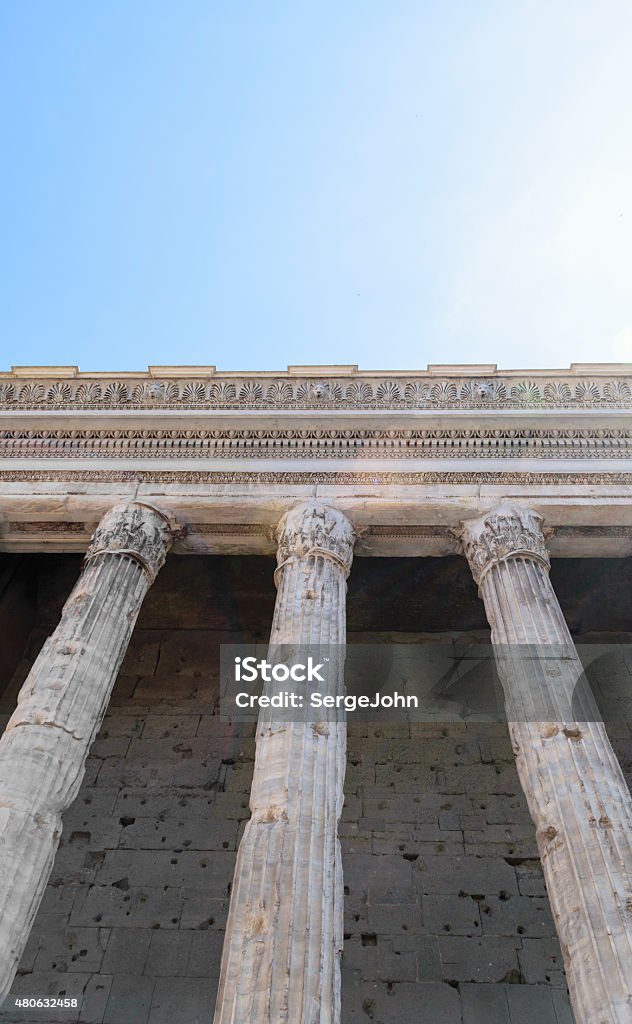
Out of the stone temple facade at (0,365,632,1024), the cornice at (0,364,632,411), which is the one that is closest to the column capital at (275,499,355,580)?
the stone temple facade at (0,365,632,1024)

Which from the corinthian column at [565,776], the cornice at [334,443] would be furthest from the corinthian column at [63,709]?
the corinthian column at [565,776]

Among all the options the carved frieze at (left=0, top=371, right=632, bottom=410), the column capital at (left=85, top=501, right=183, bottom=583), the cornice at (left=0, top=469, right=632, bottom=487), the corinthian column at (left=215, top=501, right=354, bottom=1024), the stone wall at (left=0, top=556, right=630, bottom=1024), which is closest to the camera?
the corinthian column at (left=215, top=501, right=354, bottom=1024)

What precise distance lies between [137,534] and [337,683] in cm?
283

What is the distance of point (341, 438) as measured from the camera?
9.15 meters

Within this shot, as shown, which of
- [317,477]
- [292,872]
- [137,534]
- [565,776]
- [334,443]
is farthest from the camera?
[334,443]

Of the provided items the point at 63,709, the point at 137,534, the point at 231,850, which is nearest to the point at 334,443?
the point at 137,534

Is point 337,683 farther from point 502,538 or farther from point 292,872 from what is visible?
point 502,538

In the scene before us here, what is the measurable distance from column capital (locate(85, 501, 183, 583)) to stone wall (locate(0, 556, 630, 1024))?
2943 millimetres

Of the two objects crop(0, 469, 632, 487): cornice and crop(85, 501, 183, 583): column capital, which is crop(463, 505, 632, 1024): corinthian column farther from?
crop(85, 501, 183, 583): column capital

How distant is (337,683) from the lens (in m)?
6.44

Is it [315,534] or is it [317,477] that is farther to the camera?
[317,477]

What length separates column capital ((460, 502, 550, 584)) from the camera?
7.75 m

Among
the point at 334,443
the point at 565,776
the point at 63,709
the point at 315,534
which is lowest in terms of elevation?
the point at 565,776

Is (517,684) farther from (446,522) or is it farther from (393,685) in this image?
(393,685)
